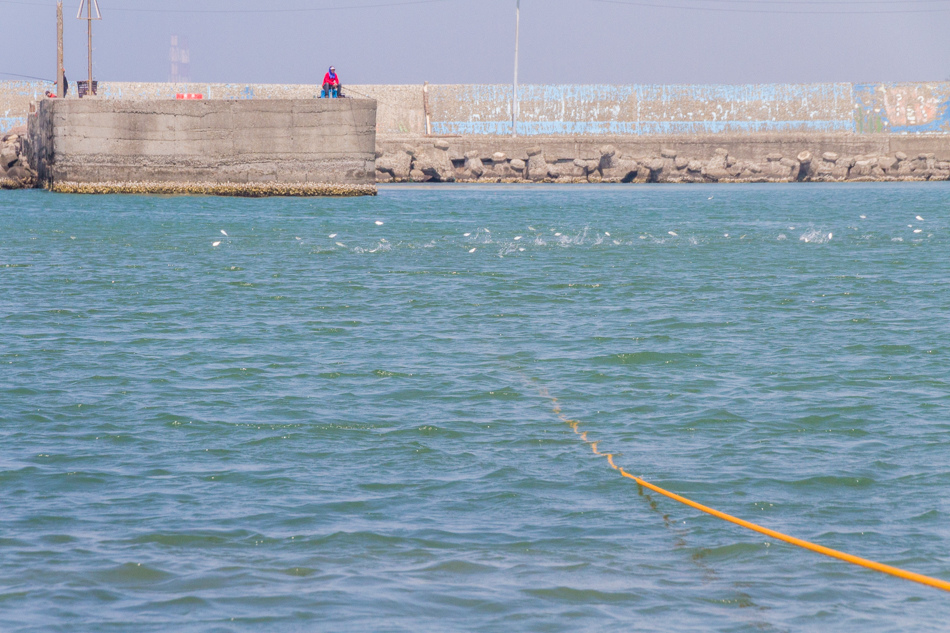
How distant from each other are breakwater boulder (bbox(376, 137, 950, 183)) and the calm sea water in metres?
34.9

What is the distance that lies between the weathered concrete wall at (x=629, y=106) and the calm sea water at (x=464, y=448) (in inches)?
1565

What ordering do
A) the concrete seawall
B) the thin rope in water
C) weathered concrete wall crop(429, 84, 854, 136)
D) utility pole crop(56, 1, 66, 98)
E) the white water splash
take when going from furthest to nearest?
weathered concrete wall crop(429, 84, 854, 136)
the concrete seawall
utility pole crop(56, 1, 66, 98)
the white water splash
the thin rope in water

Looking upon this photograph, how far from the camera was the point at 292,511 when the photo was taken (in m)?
6.21

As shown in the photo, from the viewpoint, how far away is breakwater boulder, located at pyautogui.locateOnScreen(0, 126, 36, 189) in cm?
4016

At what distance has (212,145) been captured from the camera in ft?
107

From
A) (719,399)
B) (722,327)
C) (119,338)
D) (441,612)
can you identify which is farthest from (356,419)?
(722,327)

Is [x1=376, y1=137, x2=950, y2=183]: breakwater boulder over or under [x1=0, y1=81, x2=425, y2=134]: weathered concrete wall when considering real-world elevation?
under

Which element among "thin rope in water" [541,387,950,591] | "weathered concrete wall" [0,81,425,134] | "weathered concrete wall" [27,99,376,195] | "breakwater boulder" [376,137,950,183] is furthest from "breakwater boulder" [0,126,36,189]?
"thin rope in water" [541,387,950,591]

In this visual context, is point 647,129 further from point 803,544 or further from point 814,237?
point 803,544

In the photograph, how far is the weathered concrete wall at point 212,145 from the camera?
105ft

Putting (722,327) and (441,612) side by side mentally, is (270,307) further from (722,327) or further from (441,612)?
(441,612)

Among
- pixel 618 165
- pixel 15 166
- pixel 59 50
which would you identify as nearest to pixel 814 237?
pixel 59 50

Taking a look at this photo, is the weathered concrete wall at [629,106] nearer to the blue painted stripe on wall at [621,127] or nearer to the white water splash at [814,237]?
the blue painted stripe on wall at [621,127]

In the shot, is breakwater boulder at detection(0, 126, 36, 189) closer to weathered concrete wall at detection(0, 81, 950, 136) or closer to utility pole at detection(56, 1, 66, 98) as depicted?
utility pole at detection(56, 1, 66, 98)
